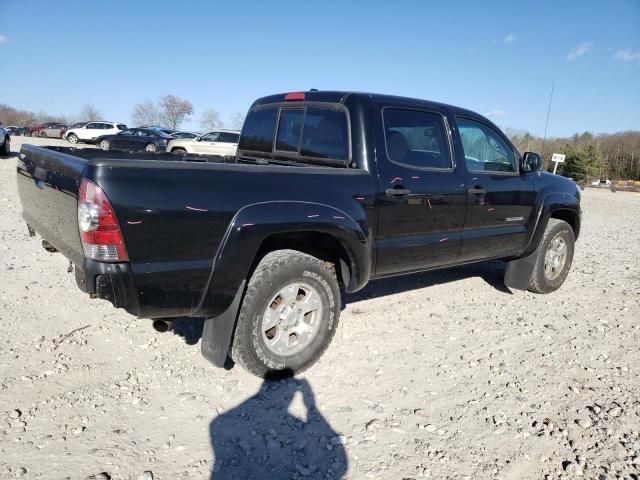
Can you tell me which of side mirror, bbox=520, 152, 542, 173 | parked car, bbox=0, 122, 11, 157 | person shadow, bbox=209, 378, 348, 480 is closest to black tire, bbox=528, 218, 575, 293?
side mirror, bbox=520, 152, 542, 173

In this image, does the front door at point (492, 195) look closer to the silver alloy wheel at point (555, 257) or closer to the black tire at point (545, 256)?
the black tire at point (545, 256)

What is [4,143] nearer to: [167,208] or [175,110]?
[167,208]

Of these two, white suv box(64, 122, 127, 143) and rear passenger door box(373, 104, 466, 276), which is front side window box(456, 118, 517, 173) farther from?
white suv box(64, 122, 127, 143)

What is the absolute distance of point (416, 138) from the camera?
12.6 feet

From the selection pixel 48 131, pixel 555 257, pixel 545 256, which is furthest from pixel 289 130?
pixel 48 131

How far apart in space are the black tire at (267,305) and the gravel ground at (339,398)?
0.14 metres

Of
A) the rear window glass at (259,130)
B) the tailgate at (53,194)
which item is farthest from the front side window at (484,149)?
the tailgate at (53,194)

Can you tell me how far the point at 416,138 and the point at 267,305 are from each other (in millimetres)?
1912

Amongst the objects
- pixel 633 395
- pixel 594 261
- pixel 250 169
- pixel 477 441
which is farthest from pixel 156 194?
pixel 594 261

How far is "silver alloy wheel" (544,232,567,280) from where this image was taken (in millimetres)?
5234

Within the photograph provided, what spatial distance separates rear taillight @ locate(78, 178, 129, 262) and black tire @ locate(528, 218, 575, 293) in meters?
4.36

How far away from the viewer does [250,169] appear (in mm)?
2742

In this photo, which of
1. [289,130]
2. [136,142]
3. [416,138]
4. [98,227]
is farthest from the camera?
[136,142]

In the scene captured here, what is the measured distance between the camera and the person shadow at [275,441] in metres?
2.28
